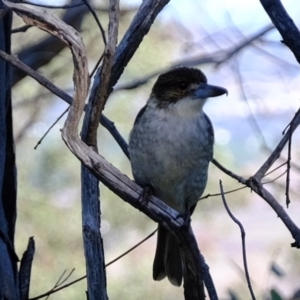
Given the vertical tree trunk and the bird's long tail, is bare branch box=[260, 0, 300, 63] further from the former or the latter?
the bird's long tail

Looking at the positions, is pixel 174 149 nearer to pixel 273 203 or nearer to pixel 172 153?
pixel 172 153

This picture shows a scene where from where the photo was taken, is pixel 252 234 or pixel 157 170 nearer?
pixel 157 170

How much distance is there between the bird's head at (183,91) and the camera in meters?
3.29

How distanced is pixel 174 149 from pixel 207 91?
0.92 feet

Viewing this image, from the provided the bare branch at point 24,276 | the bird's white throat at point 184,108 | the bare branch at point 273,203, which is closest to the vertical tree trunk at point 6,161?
the bare branch at point 24,276

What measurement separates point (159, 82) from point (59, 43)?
1.22 metres

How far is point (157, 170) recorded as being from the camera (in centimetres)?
316

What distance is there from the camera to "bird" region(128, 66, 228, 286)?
3.15 meters

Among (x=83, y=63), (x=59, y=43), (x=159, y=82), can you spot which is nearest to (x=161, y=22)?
(x=59, y=43)

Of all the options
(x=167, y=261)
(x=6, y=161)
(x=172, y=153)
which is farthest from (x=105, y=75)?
(x=167, y=261)

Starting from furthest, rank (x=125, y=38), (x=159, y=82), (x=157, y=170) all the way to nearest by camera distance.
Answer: (x=159, y=82), (x=157, y=170), (x=125, y=38)

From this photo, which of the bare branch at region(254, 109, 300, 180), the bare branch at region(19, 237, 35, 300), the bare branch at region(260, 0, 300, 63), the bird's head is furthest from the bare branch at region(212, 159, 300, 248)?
the bird's head

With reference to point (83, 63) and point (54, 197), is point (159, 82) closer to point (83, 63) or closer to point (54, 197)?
point (83, 63)

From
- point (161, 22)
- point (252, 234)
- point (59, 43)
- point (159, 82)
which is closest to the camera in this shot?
point (159, 82)
